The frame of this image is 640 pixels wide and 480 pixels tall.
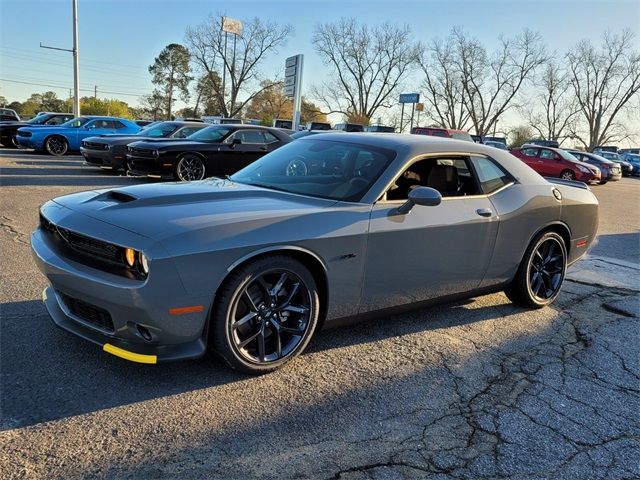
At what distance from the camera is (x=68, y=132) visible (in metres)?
17.4

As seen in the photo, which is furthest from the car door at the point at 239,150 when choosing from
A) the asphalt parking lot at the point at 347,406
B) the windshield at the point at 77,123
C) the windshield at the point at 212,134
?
the windshield at the point at 77,123

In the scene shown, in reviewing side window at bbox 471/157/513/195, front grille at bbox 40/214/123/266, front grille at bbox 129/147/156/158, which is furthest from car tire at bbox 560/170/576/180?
front grille at bbox 40/214/123/266

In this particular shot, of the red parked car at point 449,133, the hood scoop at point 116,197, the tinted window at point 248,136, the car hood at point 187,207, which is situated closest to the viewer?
the car hood at point 187,207

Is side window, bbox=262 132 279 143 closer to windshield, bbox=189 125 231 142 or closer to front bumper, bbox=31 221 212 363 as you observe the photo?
windshield, bbox=189 125 231 142

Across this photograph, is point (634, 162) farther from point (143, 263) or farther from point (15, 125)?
point (143, 263)

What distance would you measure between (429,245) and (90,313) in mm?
2207

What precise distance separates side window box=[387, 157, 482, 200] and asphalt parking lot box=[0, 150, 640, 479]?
3.48 feet

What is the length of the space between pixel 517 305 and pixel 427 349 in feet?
4.95

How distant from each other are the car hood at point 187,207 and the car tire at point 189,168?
25.5 feet

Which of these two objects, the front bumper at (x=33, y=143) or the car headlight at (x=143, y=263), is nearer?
the car headlight at (x=143, y=263)

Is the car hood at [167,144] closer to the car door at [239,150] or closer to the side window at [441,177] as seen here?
the car door at [239,150]

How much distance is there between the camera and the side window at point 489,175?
4.30 m

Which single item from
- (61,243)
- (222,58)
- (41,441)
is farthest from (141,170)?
(222,58)

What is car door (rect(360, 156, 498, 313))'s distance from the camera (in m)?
3.47
